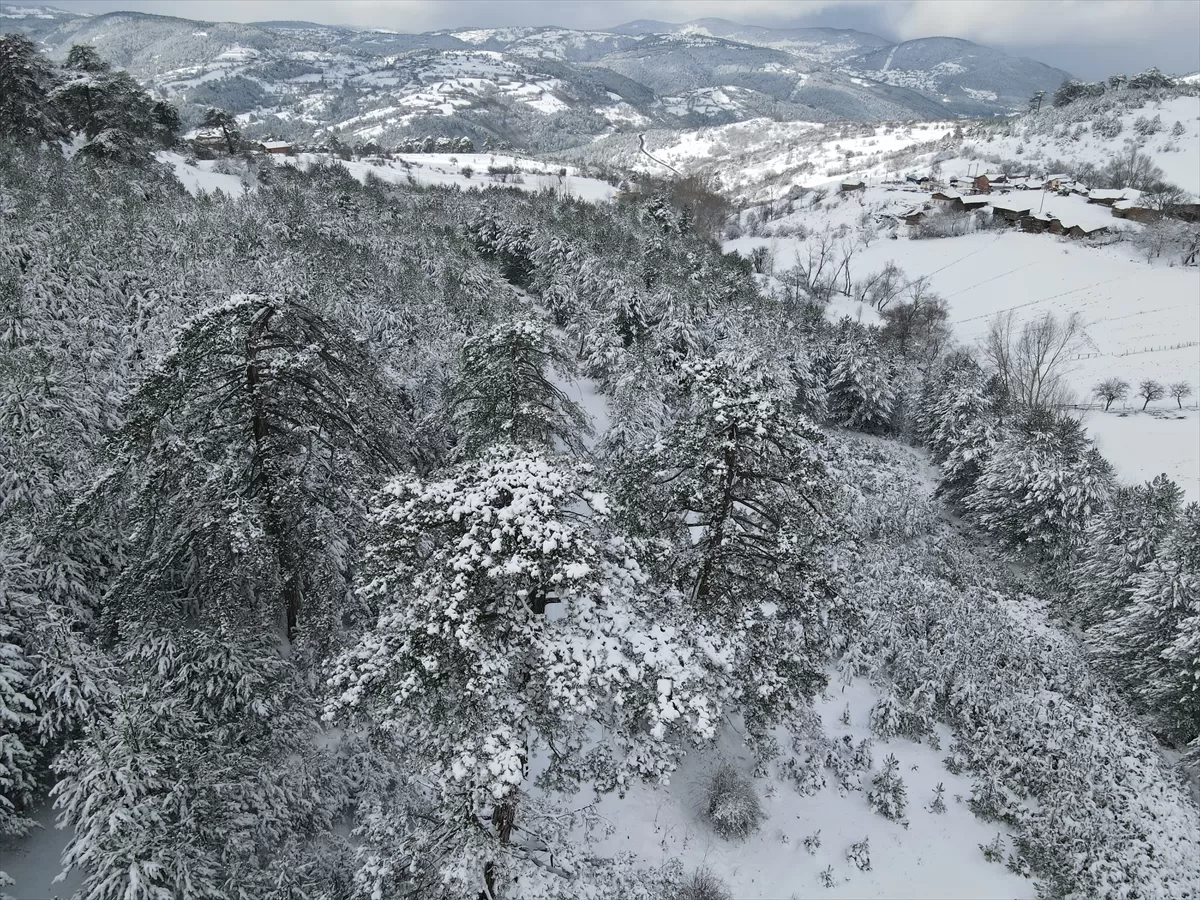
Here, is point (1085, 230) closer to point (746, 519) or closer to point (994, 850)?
point (994, 850)

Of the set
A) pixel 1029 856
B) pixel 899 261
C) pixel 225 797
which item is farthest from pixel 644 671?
pixel 899 261

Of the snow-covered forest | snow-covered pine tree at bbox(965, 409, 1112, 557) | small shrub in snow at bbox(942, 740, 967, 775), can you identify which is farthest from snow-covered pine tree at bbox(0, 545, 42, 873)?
snow-covered pine tree at bbox(965, 409, 1112, 557)

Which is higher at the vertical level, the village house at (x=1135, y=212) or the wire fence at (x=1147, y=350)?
the village house at (x=1135, y=212)

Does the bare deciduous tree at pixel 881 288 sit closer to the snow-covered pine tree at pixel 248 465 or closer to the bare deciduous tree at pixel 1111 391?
the bare deciduous tree at pixel 1111 391

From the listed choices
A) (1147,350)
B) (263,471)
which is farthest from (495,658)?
(1147,350)

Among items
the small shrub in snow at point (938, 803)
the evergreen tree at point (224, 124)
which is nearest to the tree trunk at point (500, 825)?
the small shrub in snow at point (938, 803)

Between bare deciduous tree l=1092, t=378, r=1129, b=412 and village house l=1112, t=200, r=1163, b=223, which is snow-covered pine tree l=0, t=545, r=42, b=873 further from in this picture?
village house l=1112, t=200, r=1163, b=223
